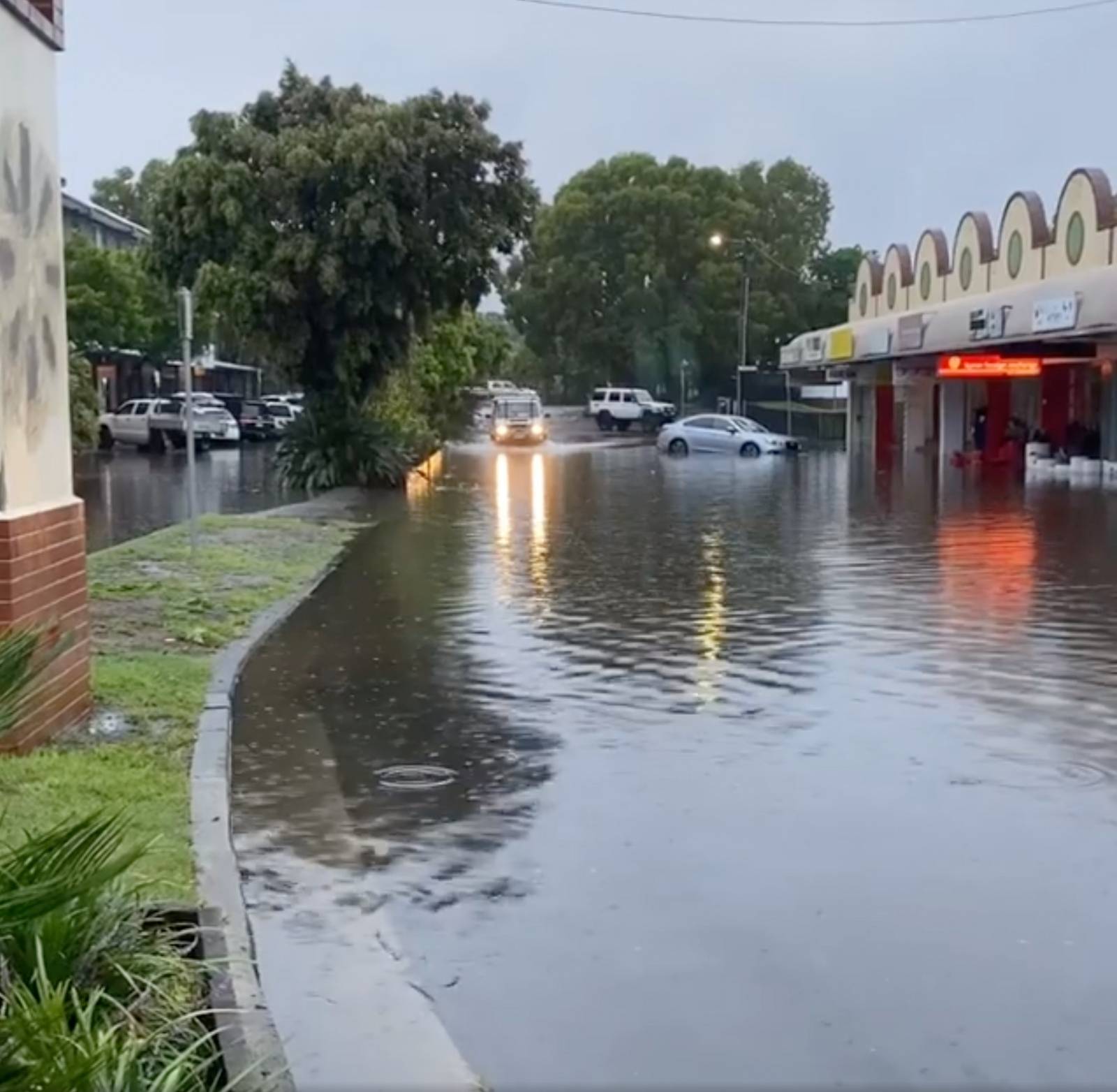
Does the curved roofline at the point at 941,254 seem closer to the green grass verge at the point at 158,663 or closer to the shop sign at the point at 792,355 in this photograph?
the shop sign at the point at 792,355

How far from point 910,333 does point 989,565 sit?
77.9 feet

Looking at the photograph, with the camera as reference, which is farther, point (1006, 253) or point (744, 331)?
point (744, 331)

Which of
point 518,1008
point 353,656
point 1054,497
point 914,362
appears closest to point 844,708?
point 353,656

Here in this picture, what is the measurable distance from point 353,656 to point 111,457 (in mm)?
37691

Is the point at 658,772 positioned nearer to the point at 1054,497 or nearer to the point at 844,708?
the point at 844,708

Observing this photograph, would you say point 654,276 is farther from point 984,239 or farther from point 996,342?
point 996,342

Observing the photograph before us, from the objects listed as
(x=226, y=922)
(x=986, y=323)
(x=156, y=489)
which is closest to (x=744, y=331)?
(x=986, y=323)

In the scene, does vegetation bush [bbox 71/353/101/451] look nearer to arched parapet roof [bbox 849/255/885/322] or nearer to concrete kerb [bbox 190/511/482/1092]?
arched parapet roof [bbox 849/255/885/322]

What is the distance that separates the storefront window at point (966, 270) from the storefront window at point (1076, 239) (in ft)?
23.6

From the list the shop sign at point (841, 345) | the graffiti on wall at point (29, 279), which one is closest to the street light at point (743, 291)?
the shop sign at point (841, 345)

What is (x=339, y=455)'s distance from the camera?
32.9 meters

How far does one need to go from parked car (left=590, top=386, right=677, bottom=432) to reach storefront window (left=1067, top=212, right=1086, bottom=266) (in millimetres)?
37956

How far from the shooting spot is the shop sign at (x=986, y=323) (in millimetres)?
34469

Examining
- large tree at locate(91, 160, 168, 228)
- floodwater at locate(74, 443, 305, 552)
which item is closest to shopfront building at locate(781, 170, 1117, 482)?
floodwater at locate(74, 443, 305, 552)
